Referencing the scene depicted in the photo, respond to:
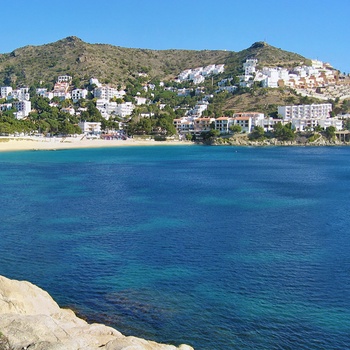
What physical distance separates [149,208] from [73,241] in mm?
8662

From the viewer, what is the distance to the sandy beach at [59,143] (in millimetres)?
86062

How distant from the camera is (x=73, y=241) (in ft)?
72.1

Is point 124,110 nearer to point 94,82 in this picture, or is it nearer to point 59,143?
point 94,82

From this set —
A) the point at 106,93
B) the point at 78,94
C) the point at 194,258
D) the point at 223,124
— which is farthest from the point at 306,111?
the point at 194,258

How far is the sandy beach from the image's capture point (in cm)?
8606

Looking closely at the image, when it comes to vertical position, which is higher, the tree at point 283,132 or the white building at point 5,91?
the white building at point 5,91

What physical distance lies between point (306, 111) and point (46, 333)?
113 metres

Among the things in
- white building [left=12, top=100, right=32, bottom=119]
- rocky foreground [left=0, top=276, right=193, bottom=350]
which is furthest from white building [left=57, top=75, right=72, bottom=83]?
rocky foreground [left=0, top=276, right=193, bottom=350]

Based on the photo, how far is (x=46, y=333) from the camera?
9516 mm

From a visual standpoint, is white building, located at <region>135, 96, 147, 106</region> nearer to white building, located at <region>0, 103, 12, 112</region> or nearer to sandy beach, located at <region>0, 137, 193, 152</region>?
white building, located at <region>0, 103, 12, 112</region>

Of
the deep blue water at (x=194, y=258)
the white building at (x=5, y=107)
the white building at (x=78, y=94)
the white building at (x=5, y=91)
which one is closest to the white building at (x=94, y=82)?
the white building at (x=78, y=94)

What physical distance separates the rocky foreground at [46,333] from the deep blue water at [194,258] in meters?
2.41

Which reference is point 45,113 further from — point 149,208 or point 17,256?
point 17,256

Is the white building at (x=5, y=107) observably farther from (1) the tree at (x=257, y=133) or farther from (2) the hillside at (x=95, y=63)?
(1) the tree at (x=257, y=133)
